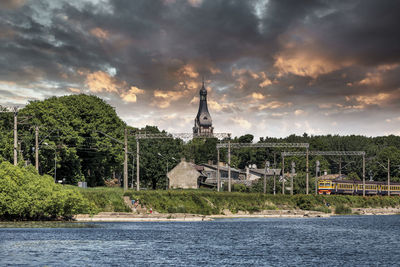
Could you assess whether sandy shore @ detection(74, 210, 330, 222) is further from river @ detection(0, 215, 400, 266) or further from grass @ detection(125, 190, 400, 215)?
river @ detection(0, 215, 400, 266)

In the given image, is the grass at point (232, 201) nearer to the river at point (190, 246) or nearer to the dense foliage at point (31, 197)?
the dense foliage at point (31, 197)

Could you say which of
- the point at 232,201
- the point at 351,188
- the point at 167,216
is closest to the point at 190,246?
the point at 167,216

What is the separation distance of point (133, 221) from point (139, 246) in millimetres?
29784

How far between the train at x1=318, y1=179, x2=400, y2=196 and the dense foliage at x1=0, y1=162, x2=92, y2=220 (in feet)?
244

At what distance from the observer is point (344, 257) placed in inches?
1781

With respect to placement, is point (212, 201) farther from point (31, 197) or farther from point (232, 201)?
point (31, 197)

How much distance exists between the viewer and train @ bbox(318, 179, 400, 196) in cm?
13012

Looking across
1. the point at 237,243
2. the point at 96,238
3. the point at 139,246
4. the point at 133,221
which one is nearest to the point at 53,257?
the point at 139,246

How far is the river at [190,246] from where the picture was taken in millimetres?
40750

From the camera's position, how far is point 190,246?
49.6m

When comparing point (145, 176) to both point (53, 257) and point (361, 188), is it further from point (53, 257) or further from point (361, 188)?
point (53, 257)

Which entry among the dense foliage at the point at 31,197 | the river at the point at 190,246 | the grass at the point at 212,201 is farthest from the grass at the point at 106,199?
the river at the point at 190,246

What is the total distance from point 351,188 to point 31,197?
87.8 metres

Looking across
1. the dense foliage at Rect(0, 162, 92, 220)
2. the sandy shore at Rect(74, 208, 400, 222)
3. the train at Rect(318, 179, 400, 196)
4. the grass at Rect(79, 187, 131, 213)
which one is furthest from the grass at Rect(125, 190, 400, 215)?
the dense foliage at Rect(0, 162, 92, 220)
